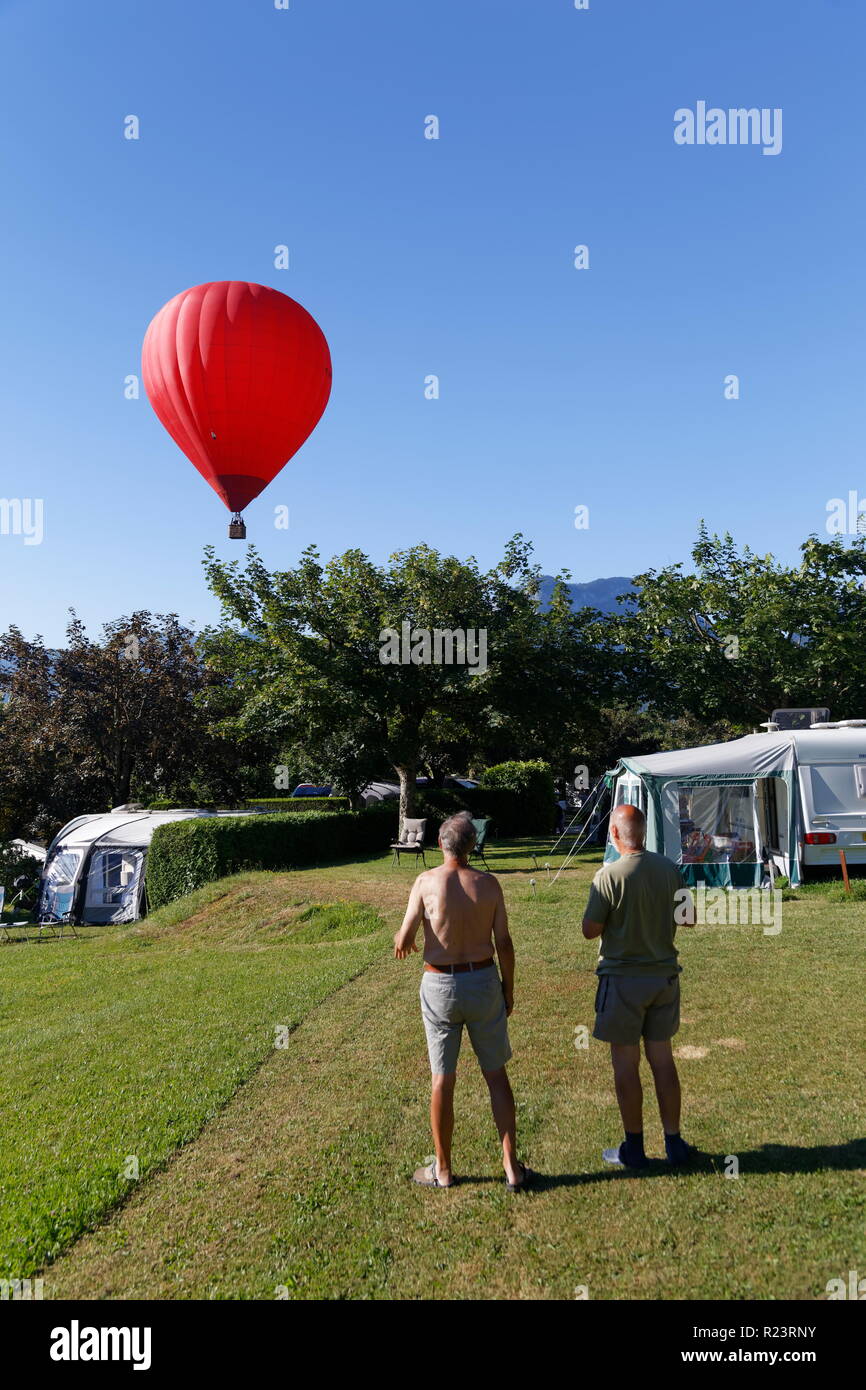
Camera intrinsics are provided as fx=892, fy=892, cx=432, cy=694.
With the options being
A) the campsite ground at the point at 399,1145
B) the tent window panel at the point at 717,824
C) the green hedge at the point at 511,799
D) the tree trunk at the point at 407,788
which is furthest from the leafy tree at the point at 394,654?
the campsite ground at the point at 399,1145

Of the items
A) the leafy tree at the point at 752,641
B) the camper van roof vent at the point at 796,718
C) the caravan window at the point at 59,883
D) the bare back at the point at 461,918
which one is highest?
the leafy tree at the point at 752,641

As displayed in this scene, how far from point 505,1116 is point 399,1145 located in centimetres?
98

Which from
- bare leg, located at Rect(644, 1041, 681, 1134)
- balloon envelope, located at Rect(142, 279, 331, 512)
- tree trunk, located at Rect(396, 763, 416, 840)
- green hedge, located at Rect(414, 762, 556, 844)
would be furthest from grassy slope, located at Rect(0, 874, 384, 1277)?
green hedge, located at Rect(414, 762, 556, 844)

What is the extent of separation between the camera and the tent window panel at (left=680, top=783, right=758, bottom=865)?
1530cm

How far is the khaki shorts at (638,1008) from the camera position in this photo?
4605mm

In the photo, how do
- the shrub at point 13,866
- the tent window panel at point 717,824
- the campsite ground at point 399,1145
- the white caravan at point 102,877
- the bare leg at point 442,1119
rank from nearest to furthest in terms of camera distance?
the campsite ground at point 399,1145 < the bare leg at point 442,1119 < the tent window panel at point 717,824 < the white caravan at point 102,877 < the shrub at point 13,866

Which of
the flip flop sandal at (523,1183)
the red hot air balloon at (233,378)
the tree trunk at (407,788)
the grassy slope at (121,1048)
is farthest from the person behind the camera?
the tree trunk at (407,788)

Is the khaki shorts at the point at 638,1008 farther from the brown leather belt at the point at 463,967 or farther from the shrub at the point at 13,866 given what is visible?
the shrub at the point at 13,866

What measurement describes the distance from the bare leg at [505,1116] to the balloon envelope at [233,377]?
1113 centimetres

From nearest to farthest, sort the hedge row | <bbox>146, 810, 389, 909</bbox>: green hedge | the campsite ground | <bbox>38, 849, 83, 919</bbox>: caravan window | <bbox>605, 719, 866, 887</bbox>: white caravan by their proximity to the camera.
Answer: the campsite ground < <bbox>605, 719, 866, 887</bbox>: white caravan < <bbox>146, 810, 389, 909</bbox>: green hedge < <bbox>38, 849, 83, 919</bbox>: caravan window < the hedge row


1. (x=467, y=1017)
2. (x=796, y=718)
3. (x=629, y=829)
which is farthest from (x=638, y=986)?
(x=796, y=718)

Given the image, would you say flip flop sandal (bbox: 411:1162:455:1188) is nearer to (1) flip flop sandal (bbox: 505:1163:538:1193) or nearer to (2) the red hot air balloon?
(1) flip flop sandal (bbox: 505:1163:538:1193)

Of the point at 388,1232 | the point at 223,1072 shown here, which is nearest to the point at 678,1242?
the point at 388,1232
